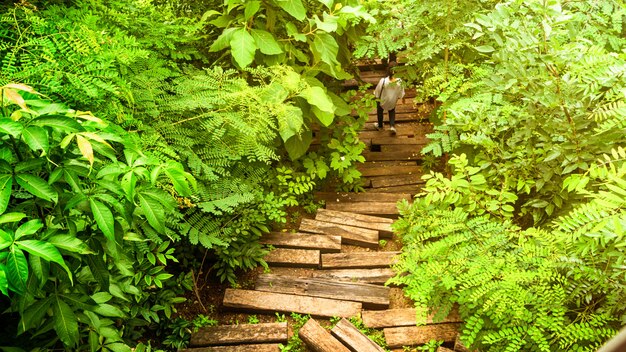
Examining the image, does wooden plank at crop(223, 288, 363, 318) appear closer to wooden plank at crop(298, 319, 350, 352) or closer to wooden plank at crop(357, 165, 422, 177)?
wooden plank at crop(298, 319, 350, 352)

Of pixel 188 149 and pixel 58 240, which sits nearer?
pixel 58 240

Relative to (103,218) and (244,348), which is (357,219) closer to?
(244,348)

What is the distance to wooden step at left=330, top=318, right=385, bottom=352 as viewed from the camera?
11.2 ft

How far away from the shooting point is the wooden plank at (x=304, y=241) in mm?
4500

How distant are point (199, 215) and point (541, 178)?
102 inches

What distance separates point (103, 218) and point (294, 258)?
2.68m

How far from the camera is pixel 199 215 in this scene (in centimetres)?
373

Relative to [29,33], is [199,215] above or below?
below

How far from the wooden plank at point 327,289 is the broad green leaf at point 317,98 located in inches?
61.4

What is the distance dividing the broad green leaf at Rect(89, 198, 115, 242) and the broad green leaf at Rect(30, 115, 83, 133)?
287mm

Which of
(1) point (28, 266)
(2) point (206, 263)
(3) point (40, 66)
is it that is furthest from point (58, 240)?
(2) point (206, 263)

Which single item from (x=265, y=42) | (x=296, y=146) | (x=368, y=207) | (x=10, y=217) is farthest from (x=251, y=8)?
(x=10, y=217)

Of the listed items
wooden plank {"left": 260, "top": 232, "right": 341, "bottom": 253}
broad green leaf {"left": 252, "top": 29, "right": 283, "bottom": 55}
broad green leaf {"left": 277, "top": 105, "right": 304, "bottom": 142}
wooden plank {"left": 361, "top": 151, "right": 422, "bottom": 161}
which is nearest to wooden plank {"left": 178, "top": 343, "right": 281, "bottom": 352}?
wooden plank {"left": 260, "top": 232, "right": 341, "bottom": 253}

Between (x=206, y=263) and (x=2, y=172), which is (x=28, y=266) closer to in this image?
(x=2, y=172)
